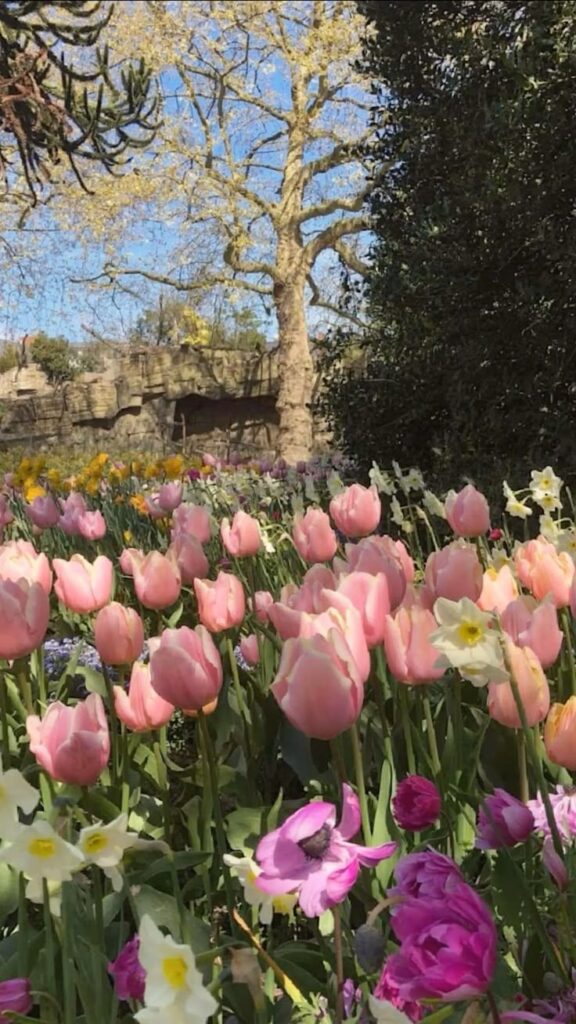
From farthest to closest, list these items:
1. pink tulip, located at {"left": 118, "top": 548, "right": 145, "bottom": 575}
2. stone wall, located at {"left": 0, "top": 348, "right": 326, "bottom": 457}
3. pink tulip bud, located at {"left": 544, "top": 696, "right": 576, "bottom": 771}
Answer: stone wall, located at {"left": 0, "top": 348, "right": 326, "bottom": 457}, pink tulip, located at {"left": 118, "top": 548, "right": 145, "bottom": 575}, pink tulip bud, located at {"left": 544, "top": 696, "right": 576, "bottom": 771}

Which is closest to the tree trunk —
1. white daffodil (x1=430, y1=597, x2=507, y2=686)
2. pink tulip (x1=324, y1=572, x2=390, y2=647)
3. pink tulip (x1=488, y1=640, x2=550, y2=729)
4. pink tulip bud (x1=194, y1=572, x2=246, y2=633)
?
pink tulip bud (x1=194, y1=572, x2=246, y2=633)

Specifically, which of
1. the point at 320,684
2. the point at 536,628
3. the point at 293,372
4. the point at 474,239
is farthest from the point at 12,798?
the point at 293,372

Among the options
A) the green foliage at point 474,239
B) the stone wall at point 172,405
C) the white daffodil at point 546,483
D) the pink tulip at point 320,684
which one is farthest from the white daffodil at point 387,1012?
the stone wall at point 172,405

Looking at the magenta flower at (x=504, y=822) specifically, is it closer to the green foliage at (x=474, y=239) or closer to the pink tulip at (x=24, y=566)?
the pink tulip at (x=24, y=566)

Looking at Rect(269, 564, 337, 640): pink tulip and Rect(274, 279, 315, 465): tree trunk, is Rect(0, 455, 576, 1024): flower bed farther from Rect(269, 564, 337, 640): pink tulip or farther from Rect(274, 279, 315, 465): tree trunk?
Rect(274, 279, 315, 465): tree trunk

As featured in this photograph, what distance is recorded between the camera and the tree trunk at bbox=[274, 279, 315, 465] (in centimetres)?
1491

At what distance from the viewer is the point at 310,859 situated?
736 millimetres

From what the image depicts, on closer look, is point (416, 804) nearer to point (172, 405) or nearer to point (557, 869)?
point (557, 869)

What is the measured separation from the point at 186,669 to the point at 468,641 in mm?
380

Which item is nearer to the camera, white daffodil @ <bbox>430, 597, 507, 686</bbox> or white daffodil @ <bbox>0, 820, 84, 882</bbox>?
white daffodil @ <bbox>0, 820, 84, 882</bbox>

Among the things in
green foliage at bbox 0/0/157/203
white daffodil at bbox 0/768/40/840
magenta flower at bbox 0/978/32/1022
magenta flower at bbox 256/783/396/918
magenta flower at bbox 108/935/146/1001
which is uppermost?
green foliage at bbox 0/0/157/203

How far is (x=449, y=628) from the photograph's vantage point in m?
0.86

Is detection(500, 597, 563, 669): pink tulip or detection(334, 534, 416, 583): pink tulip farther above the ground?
detection(334, 534, 416, 583): pink tulip

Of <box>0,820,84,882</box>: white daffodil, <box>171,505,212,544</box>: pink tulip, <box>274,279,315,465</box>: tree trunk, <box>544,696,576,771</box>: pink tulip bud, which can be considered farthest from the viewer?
<box>274,279,315,465</box>: tree trunk
